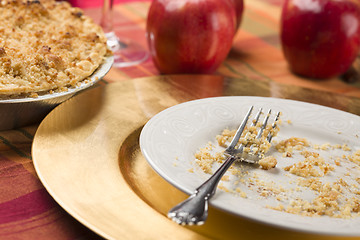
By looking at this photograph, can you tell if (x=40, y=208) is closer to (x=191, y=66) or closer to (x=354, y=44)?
(x=191, y=66)

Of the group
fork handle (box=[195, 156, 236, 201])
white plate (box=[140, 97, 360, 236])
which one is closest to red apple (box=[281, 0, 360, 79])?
white plate (box=[140, 97, 360, 236])

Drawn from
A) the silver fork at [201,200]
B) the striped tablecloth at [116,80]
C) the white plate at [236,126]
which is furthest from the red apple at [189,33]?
the silver fork at [201,200]

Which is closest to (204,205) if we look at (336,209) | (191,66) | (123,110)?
(336,209)

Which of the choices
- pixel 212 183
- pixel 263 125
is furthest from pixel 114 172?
pixel 263 125

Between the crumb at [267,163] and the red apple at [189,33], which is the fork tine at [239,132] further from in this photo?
the red apple at [189,33]

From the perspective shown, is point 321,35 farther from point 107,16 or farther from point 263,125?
point 107,16

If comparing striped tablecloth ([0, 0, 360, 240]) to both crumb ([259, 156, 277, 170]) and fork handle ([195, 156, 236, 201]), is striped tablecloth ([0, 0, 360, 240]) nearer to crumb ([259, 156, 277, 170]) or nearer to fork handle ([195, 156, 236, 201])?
fork handle ([195, 156, 236, 201])
